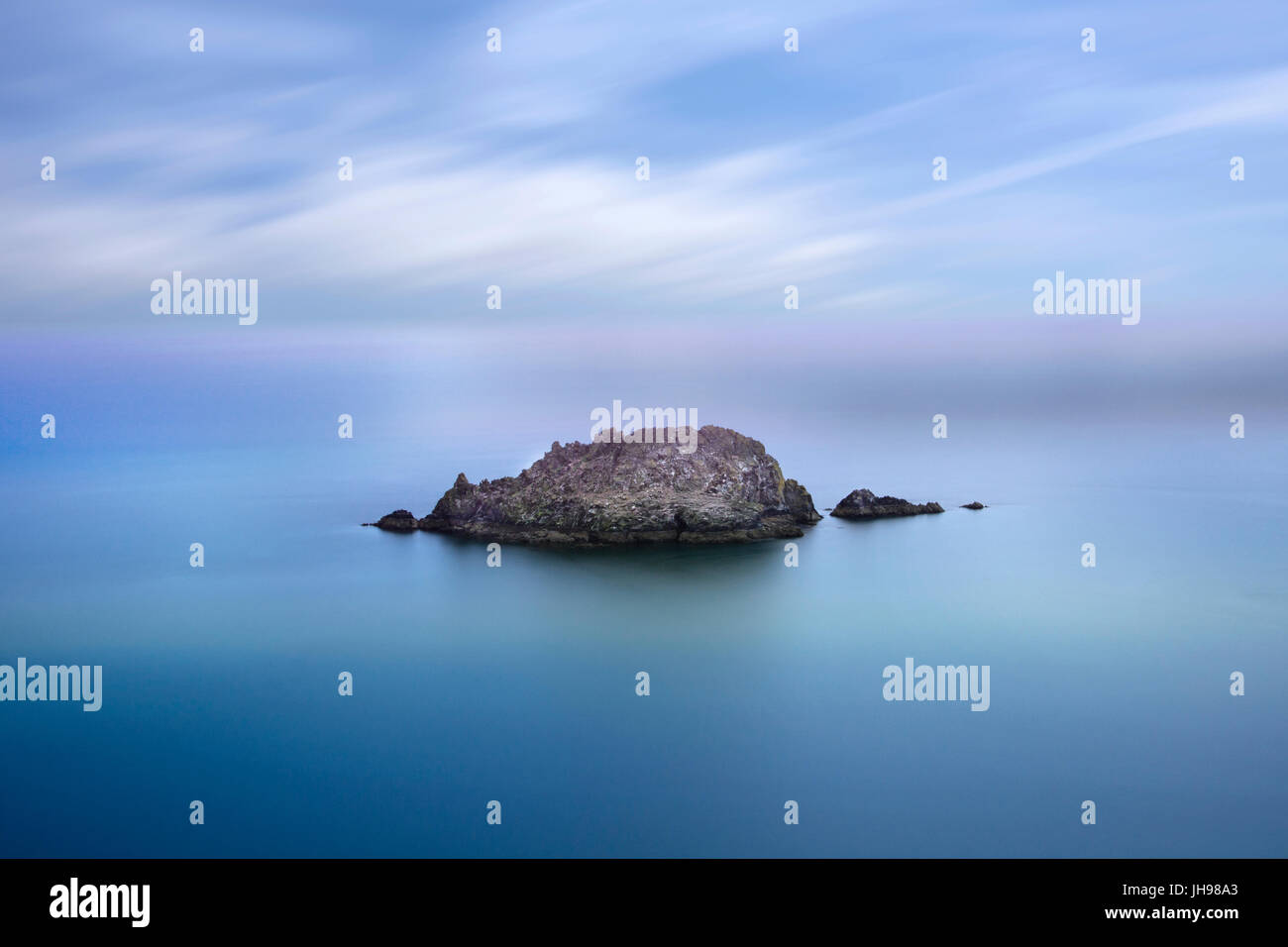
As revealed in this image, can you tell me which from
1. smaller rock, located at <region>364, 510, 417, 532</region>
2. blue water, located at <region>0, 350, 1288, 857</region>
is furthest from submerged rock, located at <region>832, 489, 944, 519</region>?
smaller rock, located at <region>364, 510, 417, 532</region>

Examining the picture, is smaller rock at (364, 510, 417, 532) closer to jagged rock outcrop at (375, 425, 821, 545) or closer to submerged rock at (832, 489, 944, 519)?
jagged rock outcrop at (375, 425, 821, 545)

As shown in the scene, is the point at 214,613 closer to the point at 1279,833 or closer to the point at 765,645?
the point at 765,645

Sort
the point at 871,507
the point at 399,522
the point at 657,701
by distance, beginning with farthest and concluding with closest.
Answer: the point at 871,507
the point at 399,522
the point at 657,701

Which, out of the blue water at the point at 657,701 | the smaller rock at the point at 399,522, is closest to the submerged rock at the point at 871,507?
the blue water at the point at 657,701

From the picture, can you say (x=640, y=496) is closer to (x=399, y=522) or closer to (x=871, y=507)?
(x=399, y=522)

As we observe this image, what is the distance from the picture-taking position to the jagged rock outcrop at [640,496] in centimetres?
3088

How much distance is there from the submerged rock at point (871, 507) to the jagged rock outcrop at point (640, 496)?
4519 millimetres

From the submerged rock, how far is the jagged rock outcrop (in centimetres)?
452

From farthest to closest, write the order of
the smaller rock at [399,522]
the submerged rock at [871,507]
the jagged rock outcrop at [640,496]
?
the submerged rock at [871,507]
the smaller rock at [399,522]
the jagged rock outcrop at [640,496]

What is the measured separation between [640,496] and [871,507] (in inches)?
429

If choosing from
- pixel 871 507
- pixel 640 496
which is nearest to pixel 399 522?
pixel 640 496

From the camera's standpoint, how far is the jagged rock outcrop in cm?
3088

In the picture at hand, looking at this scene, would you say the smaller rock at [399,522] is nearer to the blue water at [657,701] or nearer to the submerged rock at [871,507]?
the blue water at [657,701]

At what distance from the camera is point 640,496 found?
3098cm
